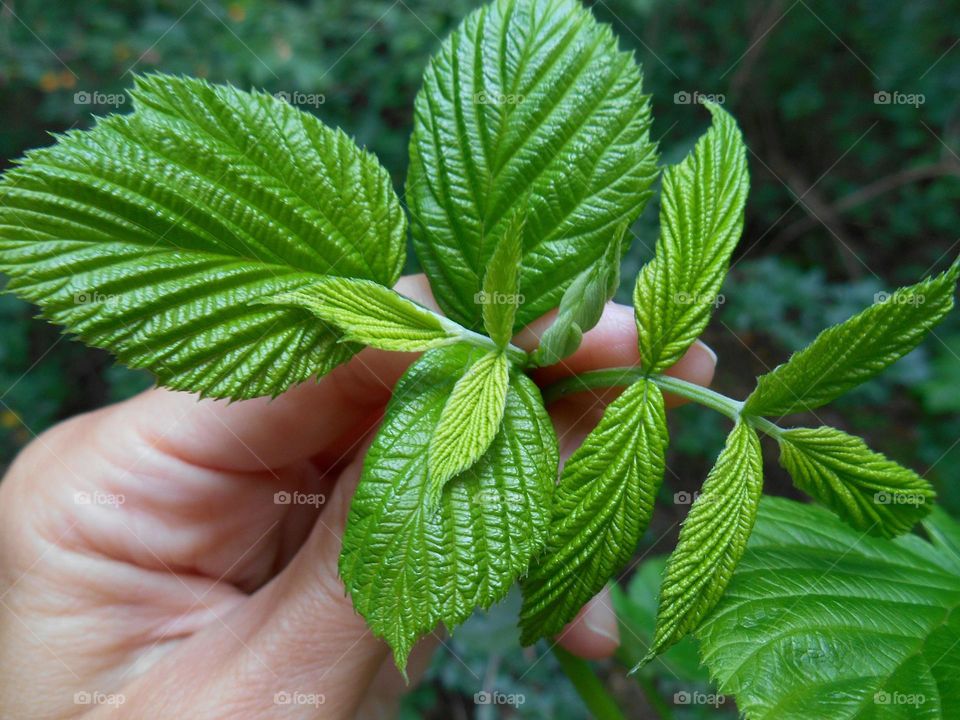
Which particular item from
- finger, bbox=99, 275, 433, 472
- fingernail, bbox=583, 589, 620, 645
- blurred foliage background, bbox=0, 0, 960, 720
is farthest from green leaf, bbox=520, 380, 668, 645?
blurred foliage background, bbox=0, 0, 960, 720

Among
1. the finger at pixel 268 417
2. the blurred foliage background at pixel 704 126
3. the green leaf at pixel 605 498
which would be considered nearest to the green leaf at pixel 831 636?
the green leaf at pixel 605 498

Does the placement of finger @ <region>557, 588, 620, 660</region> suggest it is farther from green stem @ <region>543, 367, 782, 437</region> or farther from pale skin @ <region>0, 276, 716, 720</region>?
green stem @ <region>543, 367, 782, 437</region>

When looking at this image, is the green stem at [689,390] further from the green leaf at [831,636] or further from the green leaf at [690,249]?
the green leaf at [831,636]

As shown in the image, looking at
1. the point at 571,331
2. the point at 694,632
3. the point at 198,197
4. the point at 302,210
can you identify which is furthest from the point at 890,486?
the point at 198,197

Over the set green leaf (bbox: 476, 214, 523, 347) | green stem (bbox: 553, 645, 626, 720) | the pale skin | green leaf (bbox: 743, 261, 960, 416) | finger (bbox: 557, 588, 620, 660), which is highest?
green leaf (bbox: 743, 261, 960, 416)

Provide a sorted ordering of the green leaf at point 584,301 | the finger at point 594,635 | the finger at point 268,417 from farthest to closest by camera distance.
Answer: the finger at point 594,635, the finger at point 268,417, the green leaf at point 584,301

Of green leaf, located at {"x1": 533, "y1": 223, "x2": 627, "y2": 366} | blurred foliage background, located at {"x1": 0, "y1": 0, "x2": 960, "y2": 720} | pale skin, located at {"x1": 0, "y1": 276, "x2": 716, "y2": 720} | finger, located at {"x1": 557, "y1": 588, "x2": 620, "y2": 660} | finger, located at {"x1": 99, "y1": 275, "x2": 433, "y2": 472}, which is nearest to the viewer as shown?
green leaf, located at {"x1": 533, "y1": 223, "x2": 627, "y2": 366}
